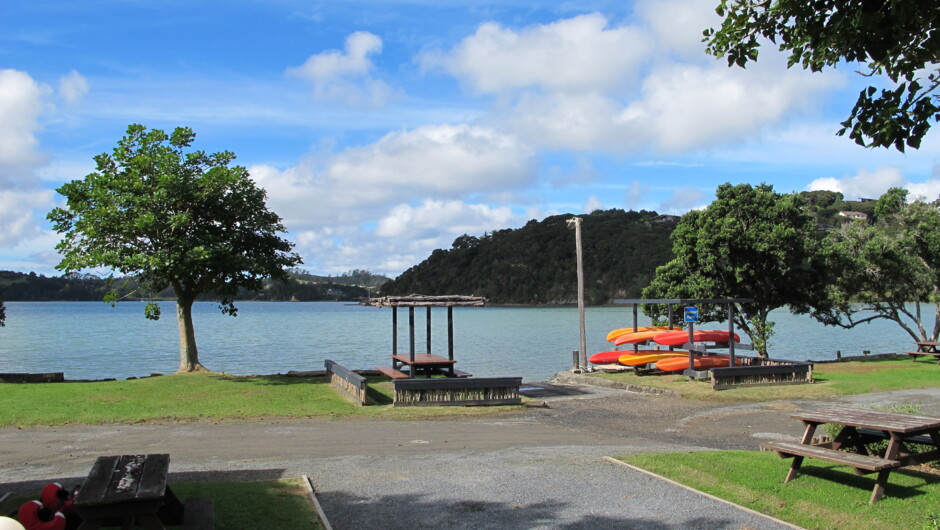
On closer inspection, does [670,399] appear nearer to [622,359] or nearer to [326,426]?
[622,359]

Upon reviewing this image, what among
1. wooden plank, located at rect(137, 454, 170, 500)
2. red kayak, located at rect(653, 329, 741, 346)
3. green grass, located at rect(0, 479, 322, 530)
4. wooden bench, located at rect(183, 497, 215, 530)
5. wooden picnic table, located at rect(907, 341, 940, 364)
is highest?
wooden plank, located at rect(137, 454, 170, 500)

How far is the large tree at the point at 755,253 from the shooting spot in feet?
86.0

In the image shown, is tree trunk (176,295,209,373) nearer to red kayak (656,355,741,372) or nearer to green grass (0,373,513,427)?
green grass (0,373,513,427)

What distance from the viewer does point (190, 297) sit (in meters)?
21.9

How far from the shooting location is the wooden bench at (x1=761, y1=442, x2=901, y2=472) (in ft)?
23.6

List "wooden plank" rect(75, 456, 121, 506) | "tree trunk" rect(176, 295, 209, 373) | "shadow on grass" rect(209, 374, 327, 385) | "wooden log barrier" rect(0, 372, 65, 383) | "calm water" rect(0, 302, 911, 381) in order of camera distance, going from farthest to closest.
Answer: "calm water" rect(0, 302, 911, 381), "tree trunk" rect(176, 295, 209, 373), "wooden log barrier" rect(0, 372, 65, 383), "shadow on grass" rect(209, 374, 327, 385), "wooden plank" rect(75, 456, 121, 506)

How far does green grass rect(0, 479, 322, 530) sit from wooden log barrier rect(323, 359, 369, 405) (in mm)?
7817

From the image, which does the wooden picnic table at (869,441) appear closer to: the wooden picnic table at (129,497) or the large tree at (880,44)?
the large tree at (880,44)

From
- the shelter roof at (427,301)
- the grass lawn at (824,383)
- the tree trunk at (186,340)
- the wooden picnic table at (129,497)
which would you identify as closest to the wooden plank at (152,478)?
the wooden picnic table at (129,497)

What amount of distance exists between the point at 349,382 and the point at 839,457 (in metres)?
12.3

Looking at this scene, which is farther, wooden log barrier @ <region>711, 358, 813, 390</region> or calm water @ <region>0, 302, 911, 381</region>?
calm water @ <region>0, 302, 911, 381</region>

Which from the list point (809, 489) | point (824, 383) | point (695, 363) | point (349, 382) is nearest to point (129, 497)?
point (809, 489)

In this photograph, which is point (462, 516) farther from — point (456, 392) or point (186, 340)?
point (186, 340)

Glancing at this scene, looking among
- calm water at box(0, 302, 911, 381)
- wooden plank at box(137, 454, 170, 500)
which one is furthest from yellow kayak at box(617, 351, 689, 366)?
wooden plank at box(137, 454, 170, 500)
